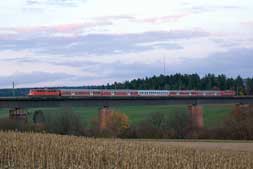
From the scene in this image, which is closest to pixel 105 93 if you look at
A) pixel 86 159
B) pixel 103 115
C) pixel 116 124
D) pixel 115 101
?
pixel 115 101

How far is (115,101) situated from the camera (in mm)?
98812

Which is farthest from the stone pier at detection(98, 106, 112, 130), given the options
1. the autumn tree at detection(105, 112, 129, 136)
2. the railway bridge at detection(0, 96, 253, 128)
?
the autumn tree at detection(105, 112, 129, 136)

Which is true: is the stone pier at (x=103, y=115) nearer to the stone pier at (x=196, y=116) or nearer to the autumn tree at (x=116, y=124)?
the autumn tree at (x=116, y=124)

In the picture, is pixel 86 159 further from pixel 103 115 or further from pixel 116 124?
pixel 116 124

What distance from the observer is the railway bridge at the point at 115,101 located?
86750mm

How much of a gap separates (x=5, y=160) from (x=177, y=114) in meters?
72.5

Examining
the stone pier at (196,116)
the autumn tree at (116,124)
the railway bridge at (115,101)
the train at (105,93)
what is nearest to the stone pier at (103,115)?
the railway bridge at (115,101)

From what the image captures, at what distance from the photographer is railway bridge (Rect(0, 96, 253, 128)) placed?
285 ft

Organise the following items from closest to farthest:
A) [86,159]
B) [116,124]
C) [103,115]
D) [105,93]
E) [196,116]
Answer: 1. [86,159]
2. [103,115]
3. [105,93]
4. [116,124]
5. [196,116]

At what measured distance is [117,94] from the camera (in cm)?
9850

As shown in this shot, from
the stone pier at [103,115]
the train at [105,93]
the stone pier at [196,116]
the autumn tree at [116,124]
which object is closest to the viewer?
the autumn tree at [116,124]

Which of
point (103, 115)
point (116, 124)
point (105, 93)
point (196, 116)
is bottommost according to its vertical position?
point (116, 124)

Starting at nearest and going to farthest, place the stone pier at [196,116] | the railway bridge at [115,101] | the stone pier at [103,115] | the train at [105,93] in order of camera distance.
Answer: the railway bridge at [115,101] < the train at [105,93] < the stone pier at [103,115] < the stone pier at [196,116]

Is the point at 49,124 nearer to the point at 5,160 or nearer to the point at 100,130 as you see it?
the point at 100,130
